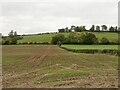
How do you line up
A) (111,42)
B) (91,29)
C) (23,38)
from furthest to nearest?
(91,29) < (23,38) < (111,42)

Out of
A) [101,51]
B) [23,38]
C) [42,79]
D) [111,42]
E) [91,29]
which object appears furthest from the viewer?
[91,29]

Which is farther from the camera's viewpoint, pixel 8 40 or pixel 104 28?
pixel 104 28

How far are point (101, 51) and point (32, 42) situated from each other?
1620 inches

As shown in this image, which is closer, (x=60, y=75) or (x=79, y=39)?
(x=60, y=75)

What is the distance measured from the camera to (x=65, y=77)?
16359 mm

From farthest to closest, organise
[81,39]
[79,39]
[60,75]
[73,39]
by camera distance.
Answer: [79,39] → [73,39] → [81,39] → [60,75]

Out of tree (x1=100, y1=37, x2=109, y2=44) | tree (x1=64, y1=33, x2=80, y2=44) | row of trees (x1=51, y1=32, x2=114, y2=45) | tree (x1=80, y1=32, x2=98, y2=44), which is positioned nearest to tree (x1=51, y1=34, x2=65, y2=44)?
row of trees (x1=51, y1=32, x2=114, y2=45)

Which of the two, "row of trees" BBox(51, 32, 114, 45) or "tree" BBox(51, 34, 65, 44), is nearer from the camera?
"row of trees" BBox(51, 32, 114, 45)

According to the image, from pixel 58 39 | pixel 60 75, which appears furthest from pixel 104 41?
pixel 60 75

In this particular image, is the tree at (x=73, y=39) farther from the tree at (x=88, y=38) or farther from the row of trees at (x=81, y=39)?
the tree at (x=88, y=38)

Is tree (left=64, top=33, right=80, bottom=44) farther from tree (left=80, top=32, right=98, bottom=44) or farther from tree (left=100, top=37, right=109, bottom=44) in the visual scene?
tree (left=100, top=37, right=109, bottom=44)

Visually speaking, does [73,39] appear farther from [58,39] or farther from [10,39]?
[10,39]

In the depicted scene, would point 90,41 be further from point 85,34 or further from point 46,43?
point 46,43

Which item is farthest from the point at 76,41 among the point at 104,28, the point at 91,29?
the point at 104,28
